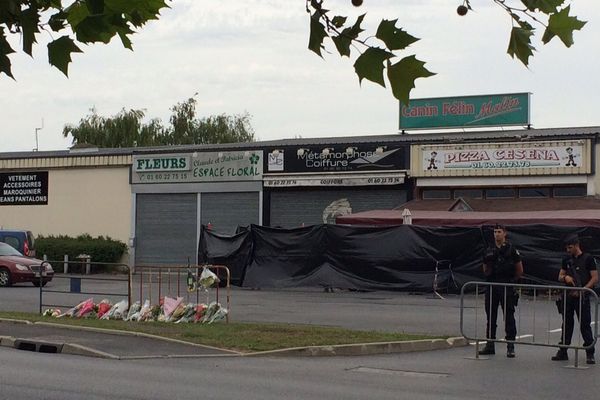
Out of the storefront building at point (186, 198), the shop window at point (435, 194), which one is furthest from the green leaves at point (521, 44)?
the storefront building at point (186, 198)

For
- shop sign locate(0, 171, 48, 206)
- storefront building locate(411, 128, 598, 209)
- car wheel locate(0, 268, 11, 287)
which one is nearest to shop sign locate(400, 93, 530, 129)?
storefront building locate(411, 128, 598, 209)

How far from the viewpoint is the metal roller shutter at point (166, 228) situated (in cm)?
4119

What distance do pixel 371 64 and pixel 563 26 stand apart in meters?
0.73

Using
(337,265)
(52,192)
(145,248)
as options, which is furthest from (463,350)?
(52,192)

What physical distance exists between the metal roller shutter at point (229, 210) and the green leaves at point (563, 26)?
3590cm

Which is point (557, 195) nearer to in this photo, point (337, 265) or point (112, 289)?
point (337, 265)

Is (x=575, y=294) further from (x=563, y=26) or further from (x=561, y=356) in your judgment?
(x=563, y=26)

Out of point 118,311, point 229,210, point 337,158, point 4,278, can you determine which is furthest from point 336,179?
point 118,311

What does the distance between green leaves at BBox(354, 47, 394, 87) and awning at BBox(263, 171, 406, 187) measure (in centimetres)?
3285

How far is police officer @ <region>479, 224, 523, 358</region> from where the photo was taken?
46.4 feet

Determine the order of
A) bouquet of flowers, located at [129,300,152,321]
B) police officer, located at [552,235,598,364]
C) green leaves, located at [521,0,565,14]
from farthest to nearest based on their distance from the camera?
bouquet of flowers, located at [129,300,152,321]
police officer, located at [552,235,598,364]
green leaves, located at [521,0,565,14]

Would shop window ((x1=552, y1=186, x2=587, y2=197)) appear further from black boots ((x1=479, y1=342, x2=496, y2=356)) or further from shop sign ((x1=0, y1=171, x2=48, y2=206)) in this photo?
shop sign ((x1=0, y1=171, x2=48, y2=206))

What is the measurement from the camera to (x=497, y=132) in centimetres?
3822

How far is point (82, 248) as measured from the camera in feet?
137
